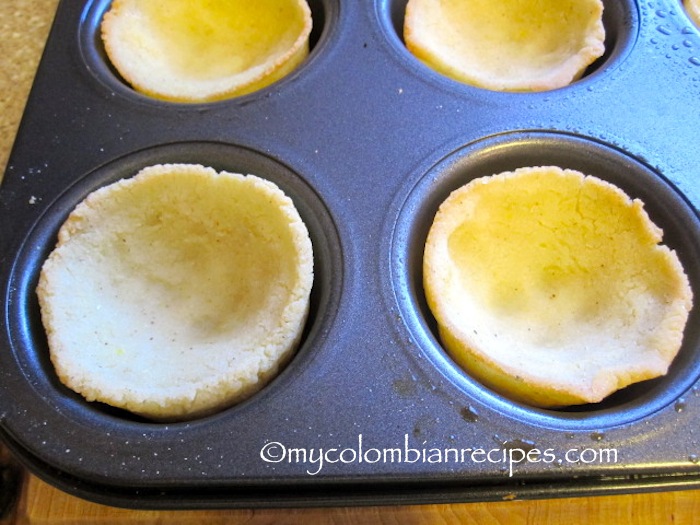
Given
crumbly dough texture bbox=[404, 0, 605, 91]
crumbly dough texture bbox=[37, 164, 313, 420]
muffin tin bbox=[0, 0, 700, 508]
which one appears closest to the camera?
muffin tin bbox=[0, 0, 700, 508]

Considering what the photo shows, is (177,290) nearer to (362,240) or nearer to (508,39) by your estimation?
(362,240)

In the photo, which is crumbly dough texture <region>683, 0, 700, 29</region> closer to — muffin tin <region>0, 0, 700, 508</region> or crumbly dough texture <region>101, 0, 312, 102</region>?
muffin tin <region>0, 0, 700, 508</region>

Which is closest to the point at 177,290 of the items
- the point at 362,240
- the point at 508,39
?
the point at 362,240

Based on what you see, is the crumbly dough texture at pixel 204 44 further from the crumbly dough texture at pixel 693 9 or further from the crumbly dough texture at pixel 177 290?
the crumbly dough texture at pixel 693 9

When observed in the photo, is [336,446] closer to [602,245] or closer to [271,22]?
[602,245]

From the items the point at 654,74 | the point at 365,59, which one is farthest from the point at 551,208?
the point at 365,59

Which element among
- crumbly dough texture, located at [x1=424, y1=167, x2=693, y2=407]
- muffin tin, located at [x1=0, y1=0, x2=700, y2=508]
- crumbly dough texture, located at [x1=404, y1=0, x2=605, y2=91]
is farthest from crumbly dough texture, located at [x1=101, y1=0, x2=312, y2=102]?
crumbly dough texture, located at [x1=424, y1=167, x2=693, y2=407]
